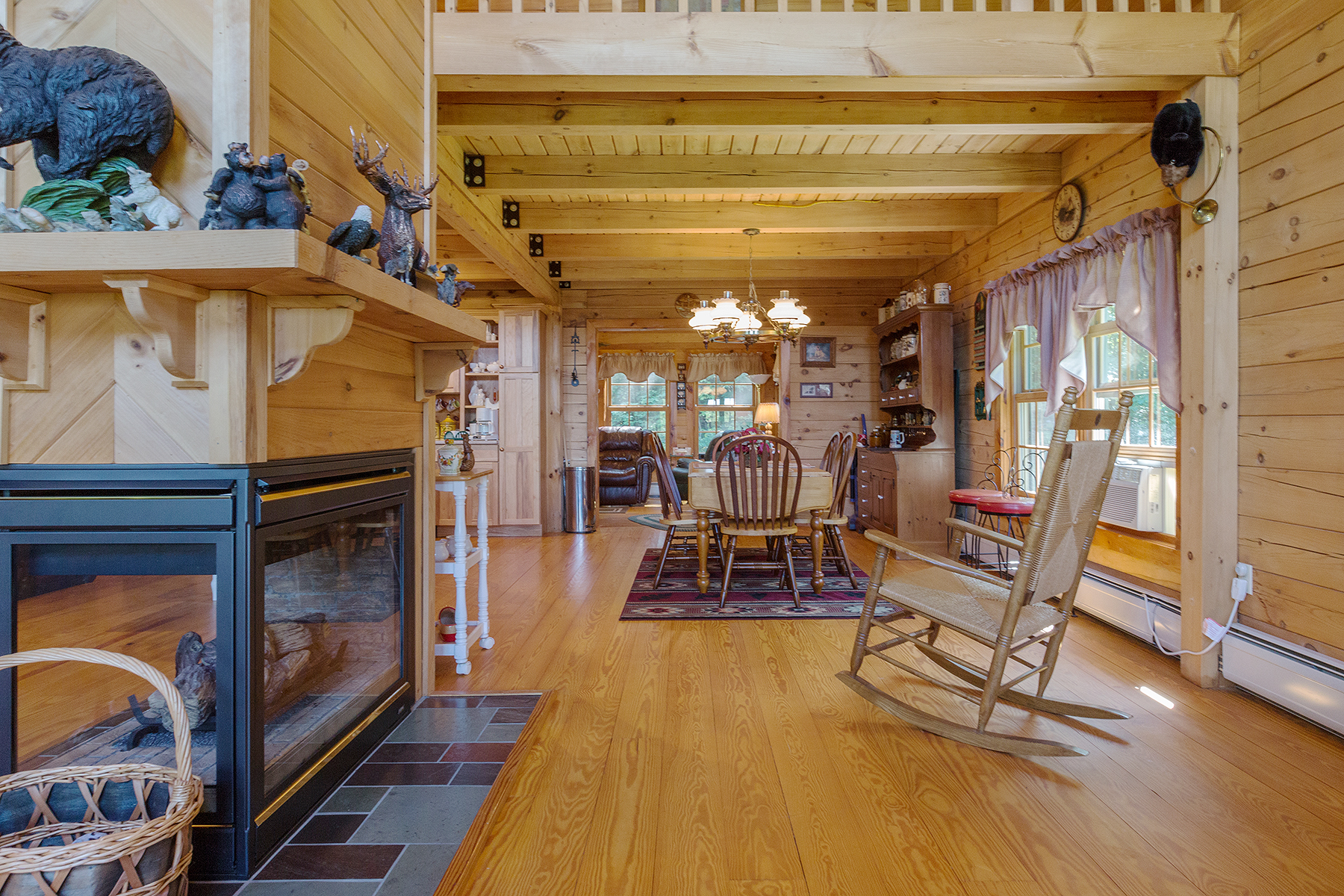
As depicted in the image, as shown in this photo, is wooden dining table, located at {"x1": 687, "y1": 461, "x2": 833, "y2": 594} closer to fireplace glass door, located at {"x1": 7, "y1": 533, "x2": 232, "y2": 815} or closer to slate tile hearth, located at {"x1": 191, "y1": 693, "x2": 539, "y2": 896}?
slate tile hearth, located at {"x1": 191, "y1": 693, "x2": 539, "y2": 896}

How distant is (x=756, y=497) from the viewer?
348 centimetres

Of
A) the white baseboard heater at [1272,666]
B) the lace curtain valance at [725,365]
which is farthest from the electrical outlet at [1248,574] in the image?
the lace curtain valance at [725,365]

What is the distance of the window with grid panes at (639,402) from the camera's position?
11344 mm

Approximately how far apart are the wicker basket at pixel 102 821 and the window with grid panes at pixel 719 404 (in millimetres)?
10359

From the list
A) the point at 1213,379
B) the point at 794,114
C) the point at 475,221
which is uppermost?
the point at 794,114

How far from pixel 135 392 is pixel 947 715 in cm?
235

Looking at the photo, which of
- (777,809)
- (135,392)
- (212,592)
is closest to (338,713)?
(212,592)

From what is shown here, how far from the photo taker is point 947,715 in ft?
6.93

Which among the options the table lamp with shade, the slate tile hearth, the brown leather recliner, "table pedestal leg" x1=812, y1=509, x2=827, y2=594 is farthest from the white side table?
the table lamp with shade

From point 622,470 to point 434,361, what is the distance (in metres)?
5.89

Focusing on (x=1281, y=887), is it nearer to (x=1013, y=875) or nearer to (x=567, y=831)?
(x=1013, y=875)

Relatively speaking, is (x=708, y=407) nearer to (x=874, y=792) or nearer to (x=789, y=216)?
(x=789, y=216)

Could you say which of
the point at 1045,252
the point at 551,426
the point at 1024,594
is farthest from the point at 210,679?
the point at 551,426

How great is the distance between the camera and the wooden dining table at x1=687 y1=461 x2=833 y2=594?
11.9 ft
